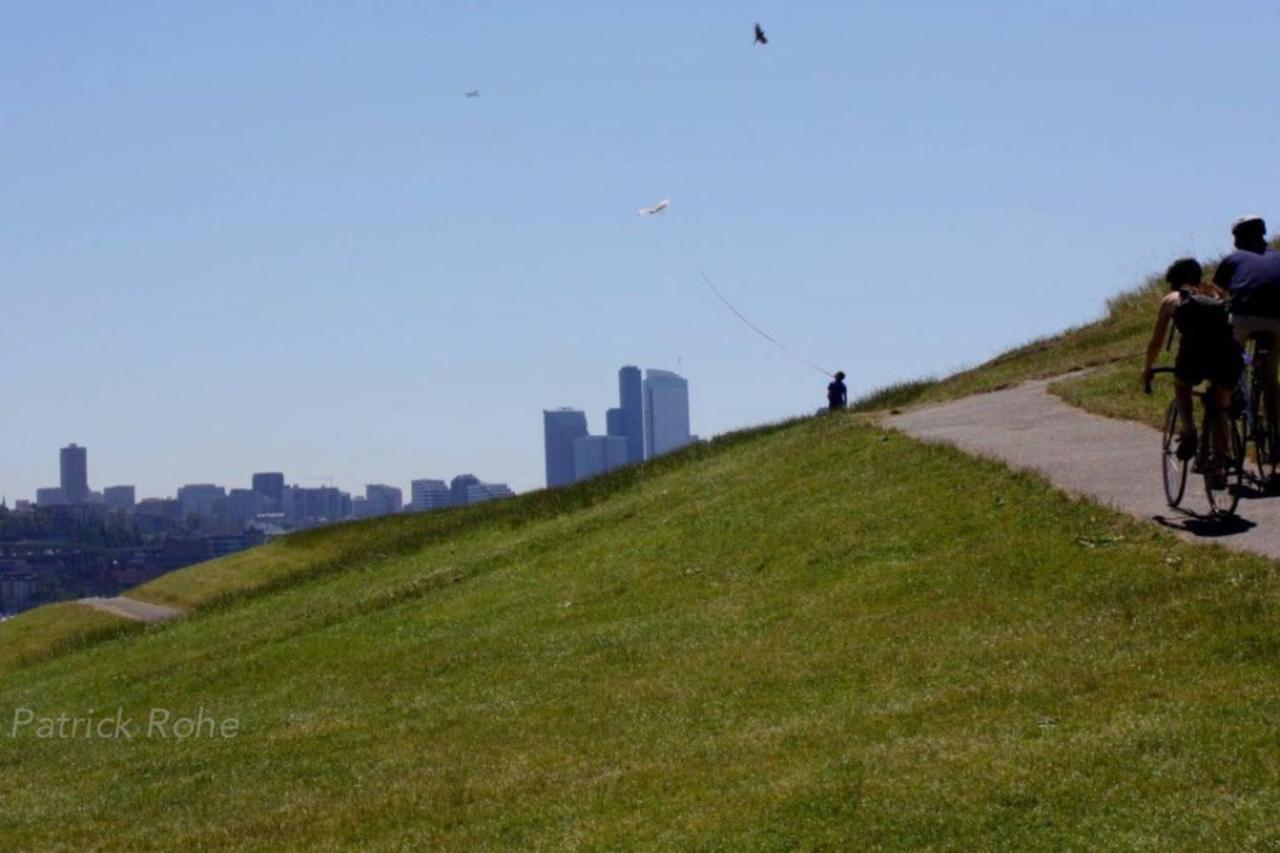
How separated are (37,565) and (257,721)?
316ft

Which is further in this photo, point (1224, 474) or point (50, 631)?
point (50, 631)

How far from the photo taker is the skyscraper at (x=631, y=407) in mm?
131975

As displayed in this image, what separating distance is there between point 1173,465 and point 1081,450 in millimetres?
3338

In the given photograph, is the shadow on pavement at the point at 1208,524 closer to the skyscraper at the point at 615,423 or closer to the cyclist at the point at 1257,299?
the cyclist at the point at 1257,299

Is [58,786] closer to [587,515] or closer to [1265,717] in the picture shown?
[1265,717]

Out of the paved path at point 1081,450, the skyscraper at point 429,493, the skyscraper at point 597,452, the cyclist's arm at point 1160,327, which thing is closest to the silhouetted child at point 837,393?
the paved path at point 1081,450

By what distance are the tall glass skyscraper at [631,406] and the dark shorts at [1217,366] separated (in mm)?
116542

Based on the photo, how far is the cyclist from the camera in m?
13.8

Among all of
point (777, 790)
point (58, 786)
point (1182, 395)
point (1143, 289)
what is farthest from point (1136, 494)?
point (1143, 289)

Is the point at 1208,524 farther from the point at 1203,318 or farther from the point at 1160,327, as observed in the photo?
the point at 1160,327

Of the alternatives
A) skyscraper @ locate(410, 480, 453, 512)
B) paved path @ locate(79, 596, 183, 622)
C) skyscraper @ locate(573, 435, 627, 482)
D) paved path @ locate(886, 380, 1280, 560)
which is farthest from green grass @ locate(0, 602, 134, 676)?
skyscraper @ locate(410, 480, 453, 512)

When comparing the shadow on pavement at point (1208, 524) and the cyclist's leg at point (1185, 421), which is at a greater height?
the cyclist's leg at point (1185, 421)

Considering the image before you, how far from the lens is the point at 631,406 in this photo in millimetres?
137375

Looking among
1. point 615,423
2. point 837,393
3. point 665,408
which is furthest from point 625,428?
point 837,393
